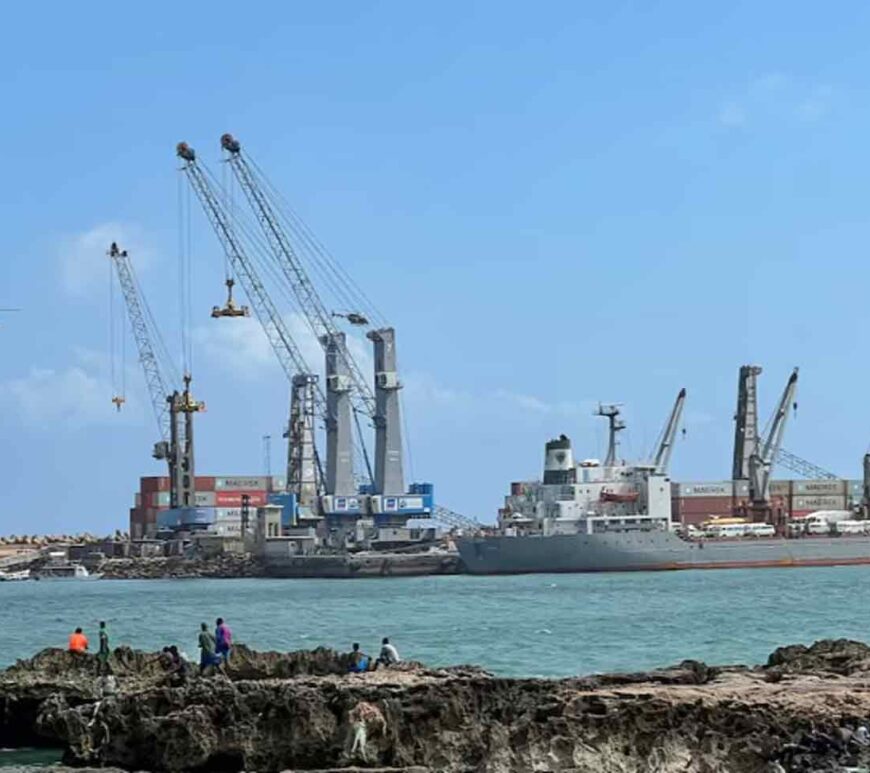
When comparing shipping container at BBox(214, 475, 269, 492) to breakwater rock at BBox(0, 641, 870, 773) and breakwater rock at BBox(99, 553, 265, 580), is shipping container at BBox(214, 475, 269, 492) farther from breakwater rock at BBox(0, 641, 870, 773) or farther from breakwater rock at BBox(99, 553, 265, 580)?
breakwater rock at BBox(0, 641, 870, 773)

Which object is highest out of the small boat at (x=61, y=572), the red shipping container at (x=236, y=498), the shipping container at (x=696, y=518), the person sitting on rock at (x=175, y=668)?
the red shipping container at (x=236, y=498)

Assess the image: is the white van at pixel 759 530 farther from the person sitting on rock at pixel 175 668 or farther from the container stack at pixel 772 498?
the person sitting on rock at pixel 175 668

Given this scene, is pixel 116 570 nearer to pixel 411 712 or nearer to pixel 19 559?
pixel 19 559

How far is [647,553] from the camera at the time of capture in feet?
366

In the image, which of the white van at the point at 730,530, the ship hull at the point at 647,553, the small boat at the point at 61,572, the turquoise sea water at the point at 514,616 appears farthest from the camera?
the small boat at the point at 61,572

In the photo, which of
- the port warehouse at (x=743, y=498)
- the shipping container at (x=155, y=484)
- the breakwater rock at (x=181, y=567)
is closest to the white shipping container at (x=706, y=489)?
the port warehouse at (x=743, y=498)

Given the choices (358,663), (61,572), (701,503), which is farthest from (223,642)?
(61,572)

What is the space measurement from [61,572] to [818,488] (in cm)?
6856

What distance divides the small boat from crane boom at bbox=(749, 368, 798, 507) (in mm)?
60867

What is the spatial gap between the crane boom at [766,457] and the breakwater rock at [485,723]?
343 ft

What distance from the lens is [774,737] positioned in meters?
21.9

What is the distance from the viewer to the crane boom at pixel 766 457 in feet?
429

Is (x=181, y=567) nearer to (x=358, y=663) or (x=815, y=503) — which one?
(x=815, y=503)

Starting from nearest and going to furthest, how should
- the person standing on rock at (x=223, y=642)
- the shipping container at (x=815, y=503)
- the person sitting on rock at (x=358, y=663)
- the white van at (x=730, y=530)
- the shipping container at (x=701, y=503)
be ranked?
the person sitting on rock at (x=358, y=663) < the person standing on rock at (x=223, y=642) < the white van at (x=730, y=530) < the shipping container at (x=701, y=503) < the shipping container at (x=815, y=503)
